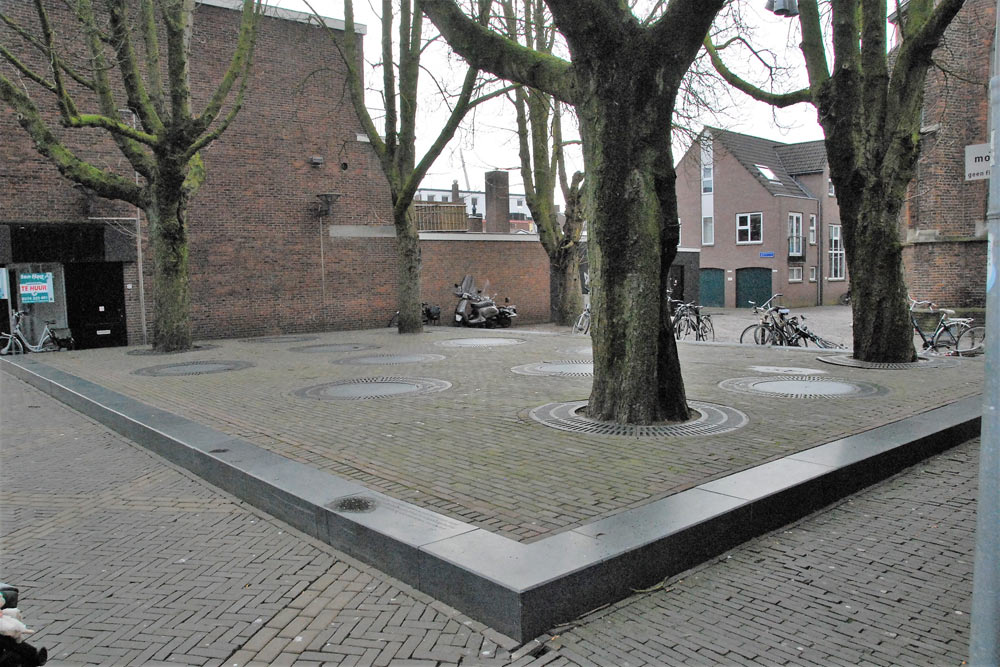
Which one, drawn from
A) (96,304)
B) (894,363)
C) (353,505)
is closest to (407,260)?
(96,304)

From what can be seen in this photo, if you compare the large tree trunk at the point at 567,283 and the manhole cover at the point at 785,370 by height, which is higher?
the large tree trunk at the point at 567,283

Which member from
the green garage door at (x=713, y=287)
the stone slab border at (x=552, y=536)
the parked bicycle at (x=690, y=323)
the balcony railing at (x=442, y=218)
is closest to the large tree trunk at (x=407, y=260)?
the parked bicycle at (x=690, y=323)

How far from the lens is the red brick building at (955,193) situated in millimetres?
20656

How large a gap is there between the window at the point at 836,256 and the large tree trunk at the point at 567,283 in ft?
95.3

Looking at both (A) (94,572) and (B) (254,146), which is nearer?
(A) (94,572)

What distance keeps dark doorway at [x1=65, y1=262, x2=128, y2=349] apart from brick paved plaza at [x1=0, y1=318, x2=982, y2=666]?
10.2m

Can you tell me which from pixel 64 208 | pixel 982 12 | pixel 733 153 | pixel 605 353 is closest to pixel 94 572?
pixel 605 353

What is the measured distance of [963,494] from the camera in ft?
17.6

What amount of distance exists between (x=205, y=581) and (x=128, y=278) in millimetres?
16053

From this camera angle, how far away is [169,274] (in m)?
14.6

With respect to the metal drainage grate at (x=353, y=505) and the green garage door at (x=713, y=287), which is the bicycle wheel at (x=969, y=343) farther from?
the green garage door at (x=713, y=287)

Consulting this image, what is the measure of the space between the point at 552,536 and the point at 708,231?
44.1 meters

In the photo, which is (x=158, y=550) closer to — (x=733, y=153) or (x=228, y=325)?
(x=228, y=325)

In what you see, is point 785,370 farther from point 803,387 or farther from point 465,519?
point 465,519
